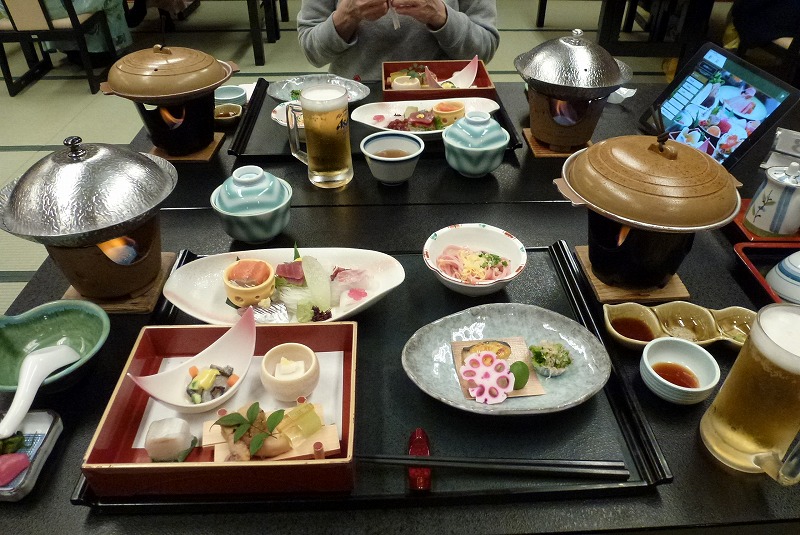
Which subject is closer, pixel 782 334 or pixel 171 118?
pixel 782 334

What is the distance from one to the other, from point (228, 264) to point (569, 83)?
3.65 ft

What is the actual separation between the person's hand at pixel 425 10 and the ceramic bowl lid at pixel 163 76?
2.58 feet

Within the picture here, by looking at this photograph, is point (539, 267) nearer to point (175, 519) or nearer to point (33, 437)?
point (175, 519)

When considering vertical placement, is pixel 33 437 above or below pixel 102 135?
above

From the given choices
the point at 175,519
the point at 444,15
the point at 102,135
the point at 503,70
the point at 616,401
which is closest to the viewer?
the point at 175,519

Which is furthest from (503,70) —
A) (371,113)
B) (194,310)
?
(194,310)

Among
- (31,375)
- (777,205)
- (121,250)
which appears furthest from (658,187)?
(31,375)

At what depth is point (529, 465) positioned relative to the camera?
0.87 metres

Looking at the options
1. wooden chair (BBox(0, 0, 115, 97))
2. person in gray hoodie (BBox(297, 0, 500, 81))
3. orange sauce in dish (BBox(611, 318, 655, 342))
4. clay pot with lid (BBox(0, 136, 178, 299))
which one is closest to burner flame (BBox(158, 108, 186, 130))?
clay pot with lid (BBox(0, 136, 178, 299))

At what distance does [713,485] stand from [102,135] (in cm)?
380

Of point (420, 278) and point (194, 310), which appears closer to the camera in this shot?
point (194, 310)

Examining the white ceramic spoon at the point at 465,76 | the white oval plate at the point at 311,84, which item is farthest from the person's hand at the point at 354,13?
the white ceramic spoon at the point at 465,76

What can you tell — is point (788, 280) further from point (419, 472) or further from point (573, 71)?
point (419, 472)

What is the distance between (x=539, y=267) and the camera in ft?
4.36
